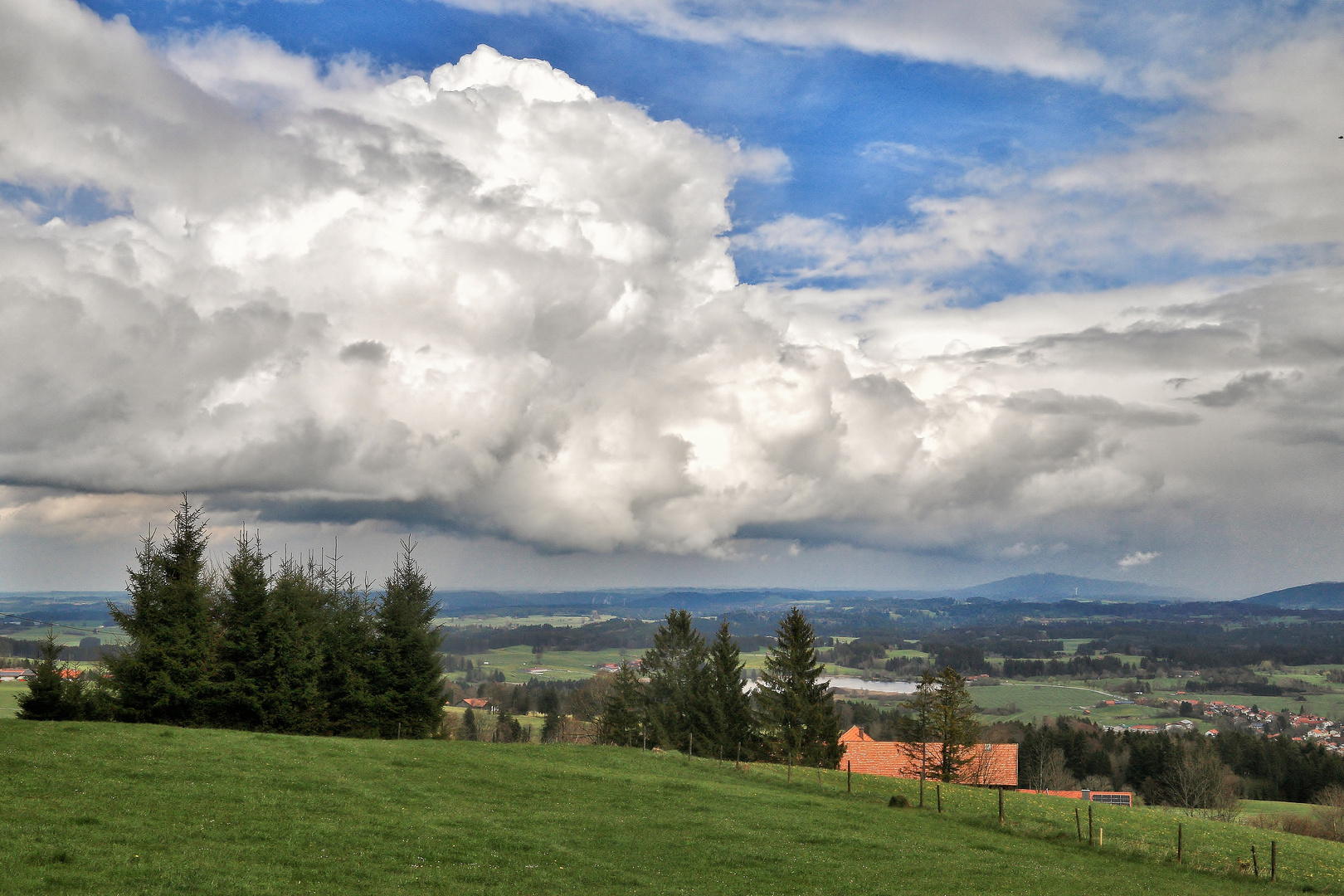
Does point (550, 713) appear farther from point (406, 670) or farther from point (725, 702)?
point (406, 670)

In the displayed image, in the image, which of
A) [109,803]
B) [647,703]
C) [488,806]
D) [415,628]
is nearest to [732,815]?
[488,806]

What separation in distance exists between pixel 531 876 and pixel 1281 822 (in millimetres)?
68002

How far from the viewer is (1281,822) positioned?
6262 cm

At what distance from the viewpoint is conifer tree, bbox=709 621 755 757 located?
75.2 meters

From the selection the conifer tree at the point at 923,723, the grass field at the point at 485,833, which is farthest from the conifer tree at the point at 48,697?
the conifer tree at the point at 923,723

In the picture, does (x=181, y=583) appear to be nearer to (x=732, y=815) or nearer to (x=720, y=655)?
(x=732, y=815)

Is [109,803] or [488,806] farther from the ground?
[109,803]

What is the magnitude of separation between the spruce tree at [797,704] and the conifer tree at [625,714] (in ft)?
45.5

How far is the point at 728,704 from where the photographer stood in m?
76.5

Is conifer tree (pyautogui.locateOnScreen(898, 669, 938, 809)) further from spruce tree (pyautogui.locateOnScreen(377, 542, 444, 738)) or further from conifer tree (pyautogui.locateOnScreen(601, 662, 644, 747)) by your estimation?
spruce tree (pyautogui.locateOnScreen(377, 542, 444, 738))

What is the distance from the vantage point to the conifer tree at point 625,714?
79.5 m

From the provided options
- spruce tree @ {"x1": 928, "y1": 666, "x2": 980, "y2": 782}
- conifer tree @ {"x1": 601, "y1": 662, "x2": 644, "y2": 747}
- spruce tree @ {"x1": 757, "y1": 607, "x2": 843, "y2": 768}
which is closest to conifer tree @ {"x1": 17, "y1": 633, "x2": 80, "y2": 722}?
conifer tree @ {"x1": 601, "y1": 662, "x2": 644, "y2": 747}

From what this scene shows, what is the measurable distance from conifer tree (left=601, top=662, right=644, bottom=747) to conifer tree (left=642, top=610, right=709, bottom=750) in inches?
53.2

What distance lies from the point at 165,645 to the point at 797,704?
1866 inches
